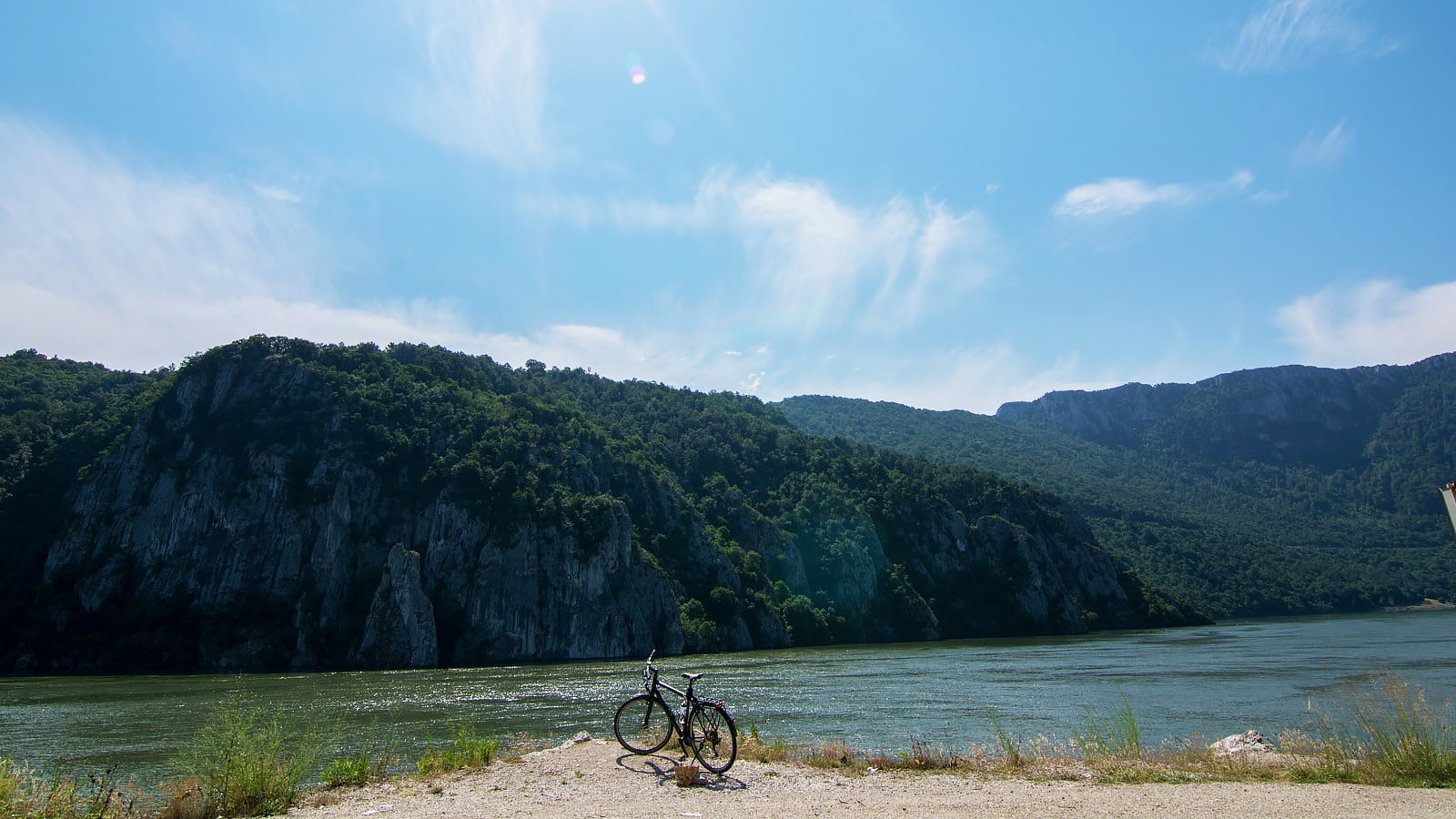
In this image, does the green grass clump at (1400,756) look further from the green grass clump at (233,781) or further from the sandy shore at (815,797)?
the green grass clump at (233,781)

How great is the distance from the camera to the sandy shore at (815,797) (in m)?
9.45

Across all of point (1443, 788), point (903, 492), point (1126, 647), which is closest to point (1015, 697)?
point (1443, 788)

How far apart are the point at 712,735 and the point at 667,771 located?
0.89 m

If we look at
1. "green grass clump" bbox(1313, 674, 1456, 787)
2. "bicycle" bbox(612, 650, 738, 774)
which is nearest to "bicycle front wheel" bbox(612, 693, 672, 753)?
"bicycle" bbox(612, 650, 738, 774)

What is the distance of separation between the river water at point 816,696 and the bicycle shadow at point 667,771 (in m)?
7.13

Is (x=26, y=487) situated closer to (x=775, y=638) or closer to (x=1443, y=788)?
(x=775, y=638)

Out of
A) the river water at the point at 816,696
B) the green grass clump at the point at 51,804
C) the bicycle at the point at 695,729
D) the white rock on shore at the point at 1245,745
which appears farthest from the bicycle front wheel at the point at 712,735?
the white rock on shore at the point at 1245,745

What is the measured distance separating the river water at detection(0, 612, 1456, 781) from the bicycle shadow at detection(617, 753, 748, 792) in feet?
23.4

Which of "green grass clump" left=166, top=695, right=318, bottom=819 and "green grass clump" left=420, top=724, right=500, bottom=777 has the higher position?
"green grass clump" left=166, top=695, right=318, bottom=819

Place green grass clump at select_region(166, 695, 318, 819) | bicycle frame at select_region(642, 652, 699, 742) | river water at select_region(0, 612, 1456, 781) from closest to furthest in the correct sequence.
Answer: green grass clump at select_region(166, 695, 318, 819)
bicycle frame at select_region(642, 652, 699, 742)
river water at select_region(0, 612, 1456, 781)

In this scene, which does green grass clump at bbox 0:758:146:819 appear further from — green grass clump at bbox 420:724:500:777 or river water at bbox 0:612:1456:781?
river water at bbox 0:612:1456:781

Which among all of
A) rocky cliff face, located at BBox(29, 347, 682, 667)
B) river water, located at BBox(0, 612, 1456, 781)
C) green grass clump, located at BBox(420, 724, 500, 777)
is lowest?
river water, located at BBox(0, 612, 1456, 781)

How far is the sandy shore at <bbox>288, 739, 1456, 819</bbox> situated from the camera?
31.0ft

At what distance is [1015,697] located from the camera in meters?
34.4
